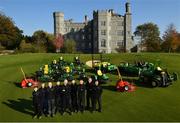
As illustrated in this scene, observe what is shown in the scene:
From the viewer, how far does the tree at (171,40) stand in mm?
102562

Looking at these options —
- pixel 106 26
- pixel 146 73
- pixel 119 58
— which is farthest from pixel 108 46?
pixel 146 73

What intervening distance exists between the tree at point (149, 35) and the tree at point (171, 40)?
497 centimetres

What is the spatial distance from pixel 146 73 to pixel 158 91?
9.73 feet

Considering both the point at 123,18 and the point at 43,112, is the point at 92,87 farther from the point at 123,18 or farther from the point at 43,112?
the point at 123,18

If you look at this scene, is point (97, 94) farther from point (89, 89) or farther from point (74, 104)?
point (74, 104)

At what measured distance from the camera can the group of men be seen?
21439mm

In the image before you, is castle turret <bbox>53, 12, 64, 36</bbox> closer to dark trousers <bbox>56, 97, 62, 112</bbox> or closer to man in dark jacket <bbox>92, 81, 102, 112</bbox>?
dark trousers <bbox>56, 97, 62, 112</bbox>

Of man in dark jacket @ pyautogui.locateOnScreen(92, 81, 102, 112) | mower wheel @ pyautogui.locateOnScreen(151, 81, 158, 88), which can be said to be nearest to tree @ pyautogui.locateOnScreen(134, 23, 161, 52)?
mower wheel @ pyautogui.locateOnScreen(151, 81, 158, 88)

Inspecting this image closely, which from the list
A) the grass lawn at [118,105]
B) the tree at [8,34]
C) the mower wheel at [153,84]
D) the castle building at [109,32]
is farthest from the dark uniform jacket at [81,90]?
the castle building at [109,32]

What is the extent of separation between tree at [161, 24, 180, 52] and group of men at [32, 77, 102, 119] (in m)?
80.2

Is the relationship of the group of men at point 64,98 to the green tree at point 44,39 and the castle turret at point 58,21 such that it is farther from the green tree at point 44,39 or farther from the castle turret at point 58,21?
the castle turret at point 58,21

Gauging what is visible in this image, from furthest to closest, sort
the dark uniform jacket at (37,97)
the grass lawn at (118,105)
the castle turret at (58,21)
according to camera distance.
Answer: the castle turret at (58,21)
the dark uniform jacket at (37,97)
the grass lawn at (118,105)

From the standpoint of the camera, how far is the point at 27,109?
23.4 metres

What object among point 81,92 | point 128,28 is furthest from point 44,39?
point 81,92
